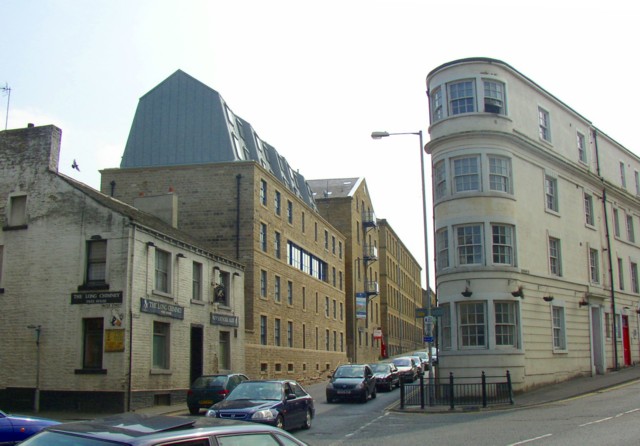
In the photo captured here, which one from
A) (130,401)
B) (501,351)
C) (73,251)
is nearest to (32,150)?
(73,251)

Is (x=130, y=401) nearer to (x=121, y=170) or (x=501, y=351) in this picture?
(x=501, y=351)

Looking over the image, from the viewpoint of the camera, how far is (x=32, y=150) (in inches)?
1054

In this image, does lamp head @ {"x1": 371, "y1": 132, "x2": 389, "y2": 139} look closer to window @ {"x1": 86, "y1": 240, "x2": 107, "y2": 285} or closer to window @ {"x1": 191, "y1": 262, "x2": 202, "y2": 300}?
window @ {"x1": 191, "y1": 262, "x2": 202, "y2": 300}

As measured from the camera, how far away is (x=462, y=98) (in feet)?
91.9

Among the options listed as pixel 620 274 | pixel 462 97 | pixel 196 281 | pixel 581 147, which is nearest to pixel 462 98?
pixel 462 97

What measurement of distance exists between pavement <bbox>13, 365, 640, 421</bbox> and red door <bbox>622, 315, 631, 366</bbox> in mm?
4118

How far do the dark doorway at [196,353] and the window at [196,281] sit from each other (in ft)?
4.77

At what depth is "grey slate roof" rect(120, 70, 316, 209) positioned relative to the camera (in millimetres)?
42406

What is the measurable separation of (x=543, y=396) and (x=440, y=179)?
9401 millimetres

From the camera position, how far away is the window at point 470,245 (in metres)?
26.6

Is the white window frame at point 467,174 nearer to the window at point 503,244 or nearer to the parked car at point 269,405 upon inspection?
the window at point 503,244

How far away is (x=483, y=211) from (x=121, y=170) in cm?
2234

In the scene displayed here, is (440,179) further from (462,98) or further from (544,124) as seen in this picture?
(544,124)

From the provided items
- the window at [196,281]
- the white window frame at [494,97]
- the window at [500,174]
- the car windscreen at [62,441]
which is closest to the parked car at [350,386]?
the window at [196,281]
